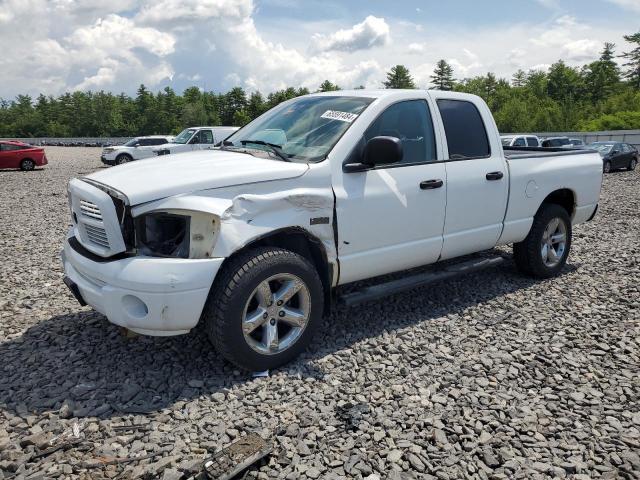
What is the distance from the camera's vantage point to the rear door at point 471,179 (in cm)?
449

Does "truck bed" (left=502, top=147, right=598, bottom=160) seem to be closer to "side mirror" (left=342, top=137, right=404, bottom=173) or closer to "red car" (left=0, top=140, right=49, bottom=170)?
"side mirror" (left=342, top=137, right=404, bottom=173)

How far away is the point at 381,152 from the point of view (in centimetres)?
368

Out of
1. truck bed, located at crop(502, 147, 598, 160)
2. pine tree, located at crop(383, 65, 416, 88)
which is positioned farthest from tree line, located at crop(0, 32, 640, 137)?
truck bed, located at crop(502, 147, 598, 160)

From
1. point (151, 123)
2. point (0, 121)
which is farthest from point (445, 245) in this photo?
point (0, 121)

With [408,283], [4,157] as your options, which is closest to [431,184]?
[408,283]


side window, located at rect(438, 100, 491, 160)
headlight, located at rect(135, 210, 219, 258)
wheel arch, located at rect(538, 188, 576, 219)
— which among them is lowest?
wheel arch, located at rect(538, 188, 576, 219)

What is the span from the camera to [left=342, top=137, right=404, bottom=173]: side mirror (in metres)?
3.65

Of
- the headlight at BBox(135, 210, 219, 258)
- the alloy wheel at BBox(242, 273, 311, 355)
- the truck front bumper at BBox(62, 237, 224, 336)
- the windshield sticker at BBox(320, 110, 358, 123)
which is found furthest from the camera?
the windshield sticker at BBox(320, 110, 358, 123)

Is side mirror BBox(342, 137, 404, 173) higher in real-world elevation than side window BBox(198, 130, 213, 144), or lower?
lower

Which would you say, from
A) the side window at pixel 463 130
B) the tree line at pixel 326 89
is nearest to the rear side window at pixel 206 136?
the side window at pixel 463 130

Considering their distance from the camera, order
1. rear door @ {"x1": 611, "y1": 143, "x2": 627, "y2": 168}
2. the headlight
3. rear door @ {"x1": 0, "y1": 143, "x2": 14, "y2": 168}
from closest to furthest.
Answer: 1. the headlight
2. rear door @ {"x1": 0, "y1": 143, "x2": 14, "y2": 168}
3. rear door @ {"x1": 611, "y1": 143, "x2": 627, "y2": 168}

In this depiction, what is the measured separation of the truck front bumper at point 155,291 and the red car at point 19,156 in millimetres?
23091

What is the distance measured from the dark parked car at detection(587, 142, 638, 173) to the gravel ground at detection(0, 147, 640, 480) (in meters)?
20.1

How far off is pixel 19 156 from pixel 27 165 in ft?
1.68
